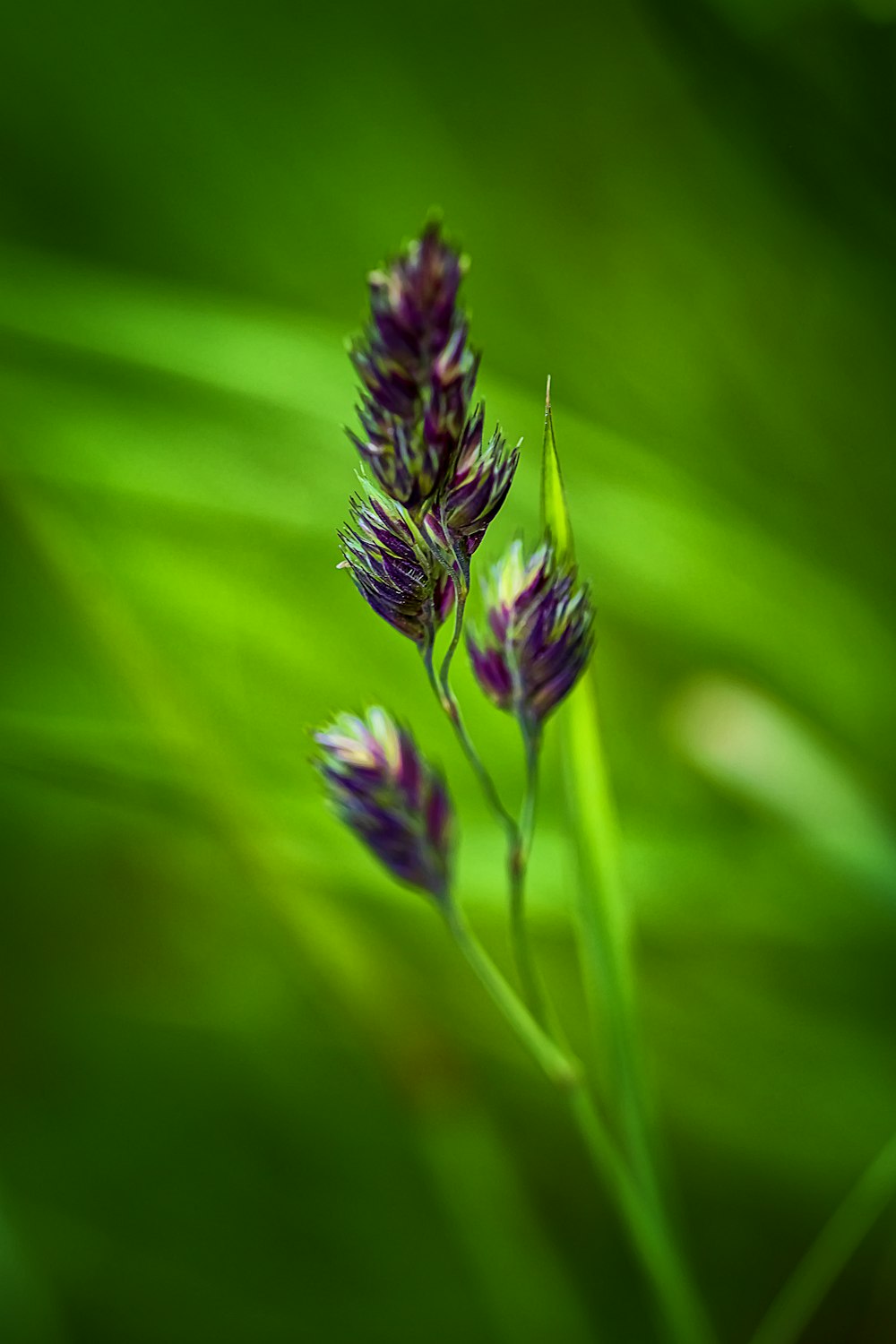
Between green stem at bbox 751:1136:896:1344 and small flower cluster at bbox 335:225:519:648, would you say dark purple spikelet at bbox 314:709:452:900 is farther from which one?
green stem at bbox 751:1136:896:1344

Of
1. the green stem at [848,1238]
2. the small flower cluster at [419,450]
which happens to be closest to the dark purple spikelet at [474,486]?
the small flower cluster at [419,450]

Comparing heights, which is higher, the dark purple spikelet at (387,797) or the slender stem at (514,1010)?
the dark purple spikelet at (387,797)

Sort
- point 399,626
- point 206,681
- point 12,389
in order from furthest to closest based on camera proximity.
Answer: point 206,681 < point 12,389 < point 399,626

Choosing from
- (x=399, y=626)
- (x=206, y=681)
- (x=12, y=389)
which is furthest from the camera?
(x=206, y=681)

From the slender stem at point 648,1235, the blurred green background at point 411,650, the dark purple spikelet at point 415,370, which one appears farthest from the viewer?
the blurred green background at point 411,650

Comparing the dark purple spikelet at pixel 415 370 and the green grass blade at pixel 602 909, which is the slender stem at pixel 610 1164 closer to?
the green grass blade at pixel 602 909

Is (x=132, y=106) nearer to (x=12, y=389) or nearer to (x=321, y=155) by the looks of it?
(x=321, y=155)

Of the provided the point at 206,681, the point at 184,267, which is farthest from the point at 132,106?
the point at 206,681

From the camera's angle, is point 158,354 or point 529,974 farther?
point 158,354
